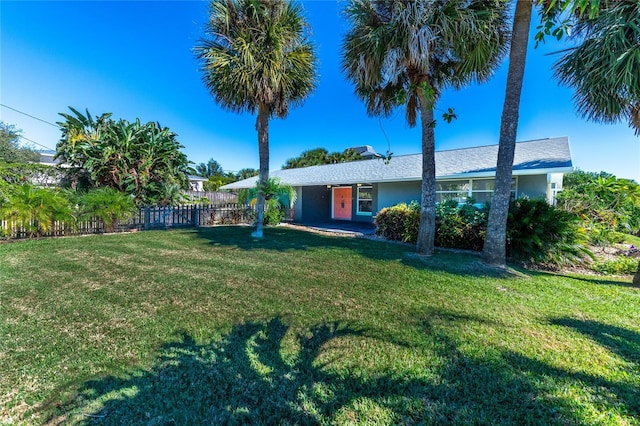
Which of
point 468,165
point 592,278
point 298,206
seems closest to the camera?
point 592,278

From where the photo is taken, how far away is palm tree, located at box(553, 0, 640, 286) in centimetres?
525

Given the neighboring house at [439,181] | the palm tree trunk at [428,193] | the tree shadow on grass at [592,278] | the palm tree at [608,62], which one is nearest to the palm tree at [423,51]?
the palm tree trunk at [428,193]

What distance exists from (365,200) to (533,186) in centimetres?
806

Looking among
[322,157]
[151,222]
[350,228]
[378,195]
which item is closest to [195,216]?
[151,222]

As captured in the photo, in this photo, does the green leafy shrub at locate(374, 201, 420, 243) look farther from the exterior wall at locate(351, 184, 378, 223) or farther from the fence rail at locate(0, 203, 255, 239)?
the fence rail at locate(0, 203, 255, 239)

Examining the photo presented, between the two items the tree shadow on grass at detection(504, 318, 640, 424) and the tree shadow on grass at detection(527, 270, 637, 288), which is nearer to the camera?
the tree shadow on grass at detection(504, 318, 640, 424)

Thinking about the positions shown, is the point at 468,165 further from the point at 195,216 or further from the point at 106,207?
the point at 106,207

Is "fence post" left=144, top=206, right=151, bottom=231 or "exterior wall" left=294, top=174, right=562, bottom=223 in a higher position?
"exterior wall" left=294, top=174, right=562, bottom=223

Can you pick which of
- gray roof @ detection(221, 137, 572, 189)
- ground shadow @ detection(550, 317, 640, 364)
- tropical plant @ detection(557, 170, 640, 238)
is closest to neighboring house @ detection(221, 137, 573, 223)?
gray roof @ detection(221, 137, 572, 189)

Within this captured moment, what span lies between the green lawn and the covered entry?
39.1ft

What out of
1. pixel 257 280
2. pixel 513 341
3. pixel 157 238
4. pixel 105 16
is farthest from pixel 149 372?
pixel 105 16

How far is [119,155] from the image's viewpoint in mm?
13367

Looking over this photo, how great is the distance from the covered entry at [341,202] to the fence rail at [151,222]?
565cm

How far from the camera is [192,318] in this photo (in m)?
3.72
